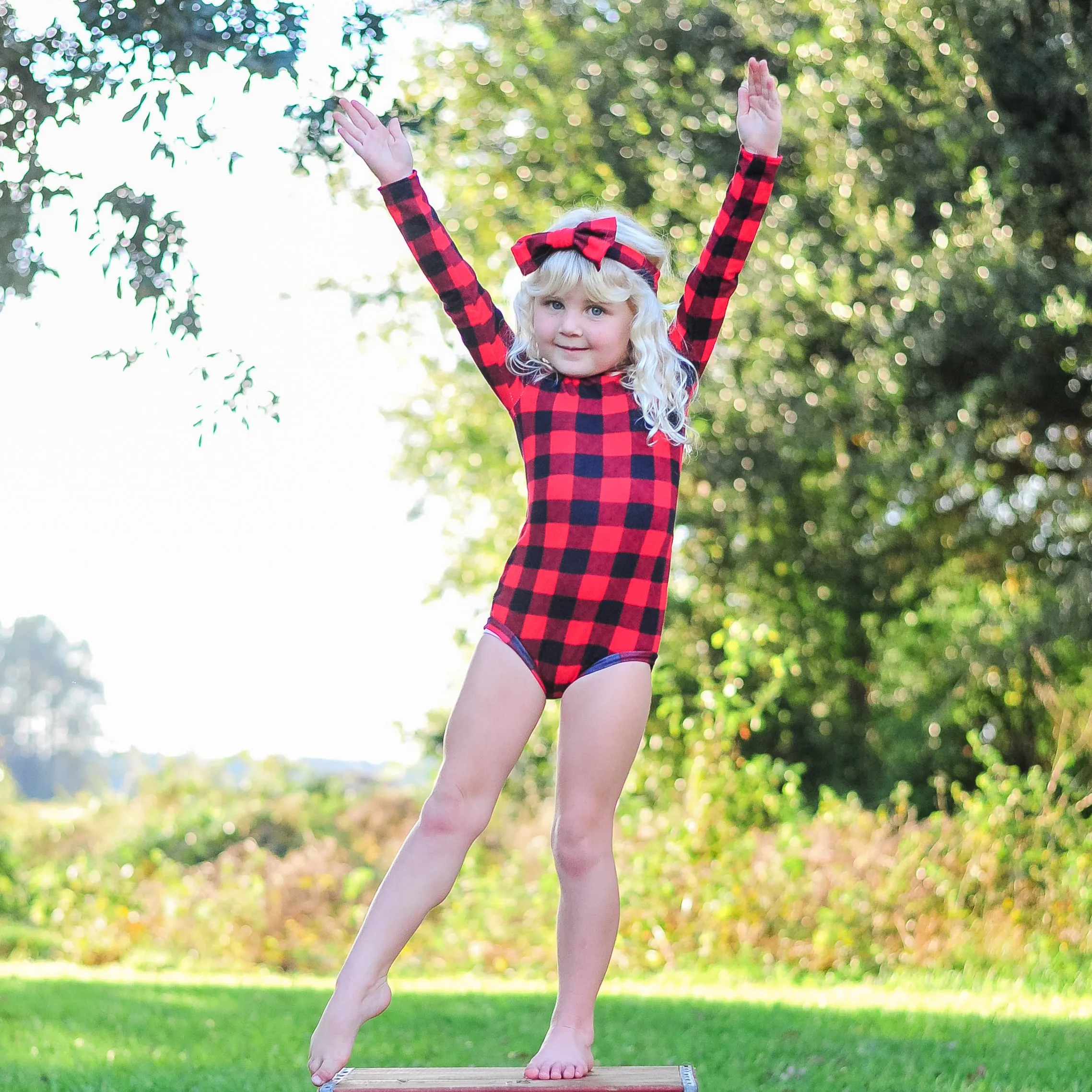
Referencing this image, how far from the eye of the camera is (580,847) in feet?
8.60

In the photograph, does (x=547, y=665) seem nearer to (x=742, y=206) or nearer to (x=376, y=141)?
(x=742, y=206)

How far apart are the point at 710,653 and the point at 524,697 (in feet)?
21.5

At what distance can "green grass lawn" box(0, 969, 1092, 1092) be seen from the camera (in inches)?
143

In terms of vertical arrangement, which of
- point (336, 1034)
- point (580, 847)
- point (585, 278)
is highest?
point (585, 278)

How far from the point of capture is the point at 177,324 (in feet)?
10.7

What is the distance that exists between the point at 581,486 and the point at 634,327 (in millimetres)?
384

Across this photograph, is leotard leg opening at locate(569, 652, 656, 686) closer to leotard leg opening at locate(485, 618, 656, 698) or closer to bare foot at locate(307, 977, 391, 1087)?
leotard leg opening at locate(485, 618, 656, 698)

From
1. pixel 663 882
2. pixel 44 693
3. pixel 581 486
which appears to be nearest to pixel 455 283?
pixel 581 486

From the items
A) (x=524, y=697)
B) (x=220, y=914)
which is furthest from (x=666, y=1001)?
(x=220, y=914)

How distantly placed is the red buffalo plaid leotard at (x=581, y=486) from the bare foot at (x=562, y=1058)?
710 mm

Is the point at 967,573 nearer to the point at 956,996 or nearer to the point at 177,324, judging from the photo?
the point at 956,996

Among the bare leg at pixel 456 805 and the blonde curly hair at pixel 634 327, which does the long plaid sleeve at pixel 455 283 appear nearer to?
the blonde curly hair at pixel 634 327

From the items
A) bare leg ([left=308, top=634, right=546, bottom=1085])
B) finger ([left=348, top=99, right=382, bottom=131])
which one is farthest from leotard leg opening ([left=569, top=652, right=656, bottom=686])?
finger ([left=348, top=99, right=382, bottom=131])

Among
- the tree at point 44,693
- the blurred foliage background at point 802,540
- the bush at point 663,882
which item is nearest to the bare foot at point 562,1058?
the blurred foliage background at point 802,540
